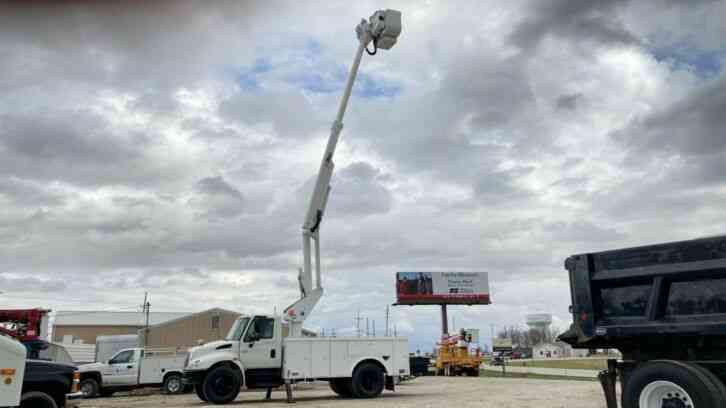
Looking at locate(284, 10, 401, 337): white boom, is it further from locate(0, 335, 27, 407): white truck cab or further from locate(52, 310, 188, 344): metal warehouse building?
locate(52, 310, 188, 344): metal warehouse building

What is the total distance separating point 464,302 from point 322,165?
4943 cm

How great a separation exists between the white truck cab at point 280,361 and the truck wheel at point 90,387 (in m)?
7.60

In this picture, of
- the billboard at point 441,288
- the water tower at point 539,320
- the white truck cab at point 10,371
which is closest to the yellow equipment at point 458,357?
the billboard at point 441,288

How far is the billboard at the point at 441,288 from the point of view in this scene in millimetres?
63875

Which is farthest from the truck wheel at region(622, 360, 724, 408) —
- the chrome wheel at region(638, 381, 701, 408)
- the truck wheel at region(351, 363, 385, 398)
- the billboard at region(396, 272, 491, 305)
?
the billboard at region(396, 272, 491, 305)

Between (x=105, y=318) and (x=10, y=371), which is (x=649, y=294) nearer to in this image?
(x=10, y=371)

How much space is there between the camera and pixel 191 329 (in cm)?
5119

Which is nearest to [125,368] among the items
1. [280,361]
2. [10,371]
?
[280,361]

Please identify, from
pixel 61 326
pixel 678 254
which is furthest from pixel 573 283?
pixel 61 326

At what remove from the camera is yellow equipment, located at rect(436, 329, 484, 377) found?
3538cm

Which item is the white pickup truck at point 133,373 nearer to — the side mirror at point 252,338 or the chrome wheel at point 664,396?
the side mirror at point 252,338

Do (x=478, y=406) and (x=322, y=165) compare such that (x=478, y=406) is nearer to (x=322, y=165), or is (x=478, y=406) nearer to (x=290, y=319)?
(x=290, y=319)

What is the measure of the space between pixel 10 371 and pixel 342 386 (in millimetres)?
11340

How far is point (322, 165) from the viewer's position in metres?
19.4
